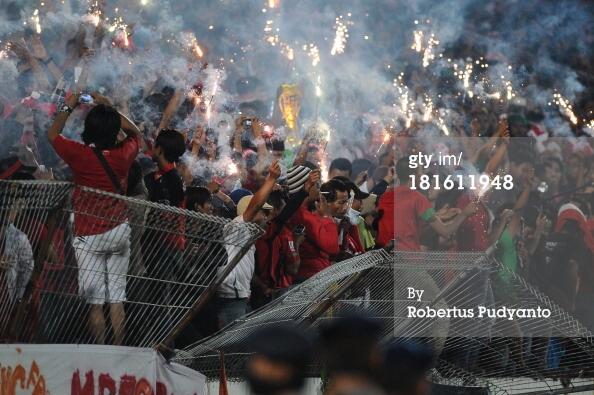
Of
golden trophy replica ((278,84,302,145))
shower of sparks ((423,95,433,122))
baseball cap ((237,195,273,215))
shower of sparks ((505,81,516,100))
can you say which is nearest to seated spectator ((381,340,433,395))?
baseball cap ((237,195,273,215))

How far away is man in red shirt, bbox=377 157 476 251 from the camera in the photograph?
35.1 feet

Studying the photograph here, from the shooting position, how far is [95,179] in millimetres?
7828

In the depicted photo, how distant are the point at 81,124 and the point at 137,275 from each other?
552 cm

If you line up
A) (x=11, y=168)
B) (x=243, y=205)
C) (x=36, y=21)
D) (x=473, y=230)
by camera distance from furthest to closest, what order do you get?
(x=36, y=21), (x=473, y=230), (x=243, y=205), (x=11, y=168)

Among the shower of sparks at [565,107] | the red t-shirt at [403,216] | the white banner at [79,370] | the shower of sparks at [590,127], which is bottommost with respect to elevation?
the white banner at [79,370]

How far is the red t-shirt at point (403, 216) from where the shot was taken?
35.0 feet

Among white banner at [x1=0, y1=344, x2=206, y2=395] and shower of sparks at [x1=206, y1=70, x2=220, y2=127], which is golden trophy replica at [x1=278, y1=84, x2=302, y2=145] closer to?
shower of sparks at [x1=206, y1=70, x2=220, y2=127]

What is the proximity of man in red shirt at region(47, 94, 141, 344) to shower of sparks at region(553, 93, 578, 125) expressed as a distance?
11705 millimetres

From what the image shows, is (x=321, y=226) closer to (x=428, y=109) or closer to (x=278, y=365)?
(x=278, y=365)

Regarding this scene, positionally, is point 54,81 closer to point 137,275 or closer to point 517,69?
point 137,275

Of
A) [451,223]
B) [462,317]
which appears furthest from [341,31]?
[462,317]

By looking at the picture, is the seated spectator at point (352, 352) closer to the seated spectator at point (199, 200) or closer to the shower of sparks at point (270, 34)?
the seated spectator at point (199, 200)

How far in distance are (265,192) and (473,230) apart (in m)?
3.76

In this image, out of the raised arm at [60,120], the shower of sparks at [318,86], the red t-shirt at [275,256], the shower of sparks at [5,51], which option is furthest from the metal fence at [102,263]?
the shower of sparks at [318,86]
